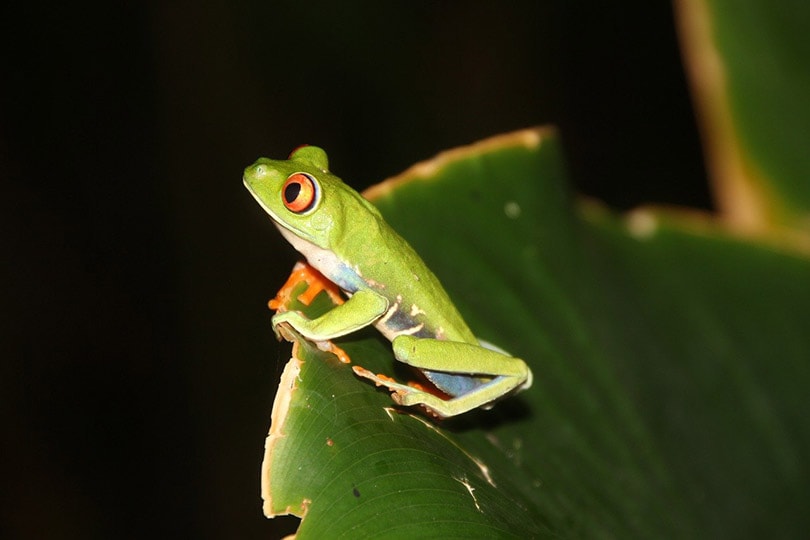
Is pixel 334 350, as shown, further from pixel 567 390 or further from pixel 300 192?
pixel 567 390

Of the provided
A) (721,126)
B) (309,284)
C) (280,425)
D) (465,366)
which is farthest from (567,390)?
(721,126)

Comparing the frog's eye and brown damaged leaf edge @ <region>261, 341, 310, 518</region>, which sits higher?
the frog's eye

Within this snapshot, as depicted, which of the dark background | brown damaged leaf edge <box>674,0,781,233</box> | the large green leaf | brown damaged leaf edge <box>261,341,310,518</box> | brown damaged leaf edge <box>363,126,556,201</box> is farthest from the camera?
the dark background

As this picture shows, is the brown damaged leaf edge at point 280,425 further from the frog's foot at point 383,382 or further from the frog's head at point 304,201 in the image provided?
the frog's head at point 304,201

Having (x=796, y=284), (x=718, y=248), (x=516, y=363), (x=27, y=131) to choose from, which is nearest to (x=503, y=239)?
(x=516, y=363)

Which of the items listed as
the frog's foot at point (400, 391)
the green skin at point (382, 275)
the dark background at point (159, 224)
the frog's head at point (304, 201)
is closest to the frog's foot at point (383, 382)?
the frog's foot at point (400, 391)

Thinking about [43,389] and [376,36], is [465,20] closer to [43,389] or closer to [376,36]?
[376,36]

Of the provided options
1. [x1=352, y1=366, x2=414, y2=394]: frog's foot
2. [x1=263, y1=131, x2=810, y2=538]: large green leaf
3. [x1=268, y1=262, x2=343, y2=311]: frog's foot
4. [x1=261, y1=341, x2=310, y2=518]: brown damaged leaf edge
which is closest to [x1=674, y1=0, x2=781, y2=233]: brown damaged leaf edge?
[x1=263, y1=131, x2=810, y2=538]: large green leaf

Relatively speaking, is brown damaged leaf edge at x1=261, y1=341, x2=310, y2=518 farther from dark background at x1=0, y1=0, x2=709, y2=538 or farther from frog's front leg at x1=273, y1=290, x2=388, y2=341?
dark background at x1=0, y1=0, x2=709, y2=538
